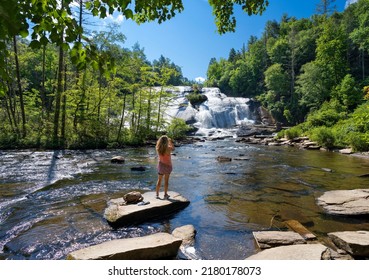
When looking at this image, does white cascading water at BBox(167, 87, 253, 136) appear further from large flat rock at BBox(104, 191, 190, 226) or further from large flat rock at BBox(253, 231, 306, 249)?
large flat rock at BBox(253, 231, 306, 249)

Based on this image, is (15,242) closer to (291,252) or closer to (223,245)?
(223,245)

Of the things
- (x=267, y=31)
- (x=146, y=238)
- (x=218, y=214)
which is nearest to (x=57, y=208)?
(x=146, y=238)

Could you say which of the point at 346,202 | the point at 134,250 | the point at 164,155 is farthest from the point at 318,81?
the point at 134,250

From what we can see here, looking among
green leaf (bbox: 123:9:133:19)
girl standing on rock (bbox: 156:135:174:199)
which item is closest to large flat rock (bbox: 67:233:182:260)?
girl standing on rock (bbox: 156:135:174:199)

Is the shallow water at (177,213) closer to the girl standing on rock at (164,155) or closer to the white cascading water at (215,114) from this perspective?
the girl standing on rock at (164,155)

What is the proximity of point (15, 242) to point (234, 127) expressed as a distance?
1567 inches

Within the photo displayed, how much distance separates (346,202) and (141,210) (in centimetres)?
536

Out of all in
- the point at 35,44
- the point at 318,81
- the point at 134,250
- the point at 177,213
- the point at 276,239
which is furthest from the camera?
the point at 318,81

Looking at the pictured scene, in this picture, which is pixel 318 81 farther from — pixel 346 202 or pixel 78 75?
→ pixel 346 202

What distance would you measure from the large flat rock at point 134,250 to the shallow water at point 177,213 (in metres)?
0.64

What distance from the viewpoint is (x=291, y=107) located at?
164ft

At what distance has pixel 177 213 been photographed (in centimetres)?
644

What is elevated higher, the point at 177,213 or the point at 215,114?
the point at 215,114

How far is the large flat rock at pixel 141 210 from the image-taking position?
18.2 ft
